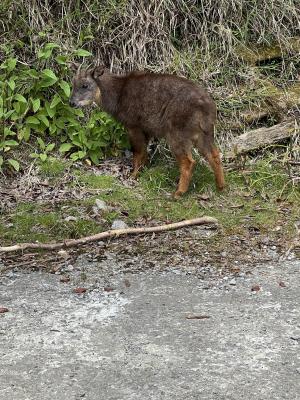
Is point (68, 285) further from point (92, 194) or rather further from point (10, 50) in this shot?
point (10, 50)

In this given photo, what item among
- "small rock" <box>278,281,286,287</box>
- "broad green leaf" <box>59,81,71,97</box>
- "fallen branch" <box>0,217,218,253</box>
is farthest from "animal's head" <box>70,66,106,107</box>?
"small rock" <box>278,281,286,287</box>

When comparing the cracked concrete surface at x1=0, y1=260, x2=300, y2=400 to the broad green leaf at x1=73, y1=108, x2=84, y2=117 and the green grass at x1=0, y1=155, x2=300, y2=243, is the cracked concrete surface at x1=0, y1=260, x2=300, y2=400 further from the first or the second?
the broad green leaf at x1=73, y1=108, x2=84, y2=117

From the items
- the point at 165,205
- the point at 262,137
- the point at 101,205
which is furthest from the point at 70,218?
the point at 262,137

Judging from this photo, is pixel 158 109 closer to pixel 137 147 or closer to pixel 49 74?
pixel 137 147

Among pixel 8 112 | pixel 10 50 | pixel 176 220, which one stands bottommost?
pixel 176 220

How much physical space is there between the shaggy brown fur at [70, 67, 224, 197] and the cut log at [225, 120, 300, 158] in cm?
76

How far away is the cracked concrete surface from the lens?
4.41m

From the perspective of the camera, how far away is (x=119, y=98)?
25.8ft

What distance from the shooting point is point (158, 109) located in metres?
7.54

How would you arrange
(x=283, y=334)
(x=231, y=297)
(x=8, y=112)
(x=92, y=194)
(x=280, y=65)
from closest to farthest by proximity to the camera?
(x=283, y=334)
(x=231, y=297)
(x=92, y=194)
(x=8, y=112)
(x=280, y=65)

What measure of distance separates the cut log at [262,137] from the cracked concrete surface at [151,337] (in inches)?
92.4

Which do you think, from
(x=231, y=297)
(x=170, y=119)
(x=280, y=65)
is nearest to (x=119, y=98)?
(x=170, y=119)

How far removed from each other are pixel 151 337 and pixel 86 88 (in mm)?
3648

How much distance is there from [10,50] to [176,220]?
9.57ft
